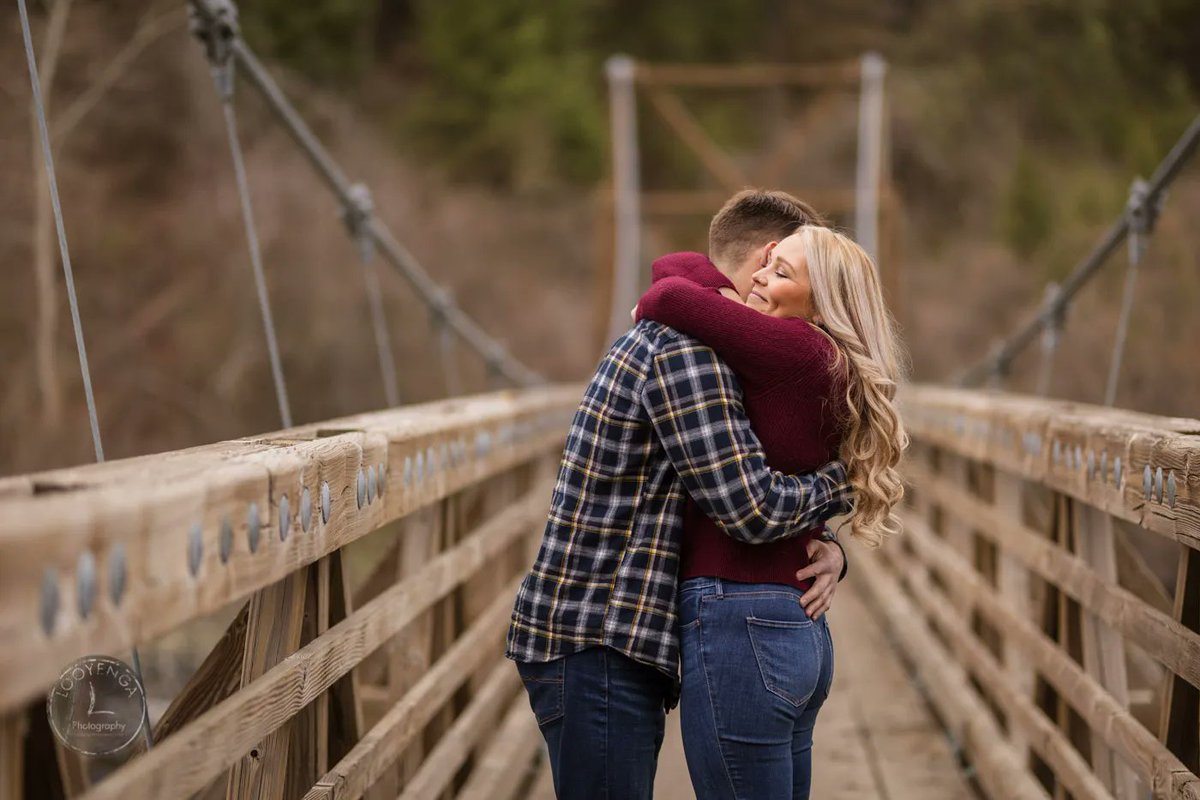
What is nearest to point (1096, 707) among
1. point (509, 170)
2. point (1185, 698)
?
point (1185, 698)

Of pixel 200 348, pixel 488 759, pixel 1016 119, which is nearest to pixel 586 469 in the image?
pixel 488 759

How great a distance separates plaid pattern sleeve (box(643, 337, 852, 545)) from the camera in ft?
5.82

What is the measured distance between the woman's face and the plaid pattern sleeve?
0.14 m

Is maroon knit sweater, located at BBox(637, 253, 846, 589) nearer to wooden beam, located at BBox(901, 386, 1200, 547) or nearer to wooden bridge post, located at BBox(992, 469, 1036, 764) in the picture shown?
wooden beam, located at BBox(901, 386, 1200, 547)

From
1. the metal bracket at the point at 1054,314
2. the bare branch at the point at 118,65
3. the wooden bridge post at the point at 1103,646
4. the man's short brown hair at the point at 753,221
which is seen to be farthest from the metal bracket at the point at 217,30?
the bare branch at the point at 118,65

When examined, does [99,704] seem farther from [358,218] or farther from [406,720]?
[358,218]

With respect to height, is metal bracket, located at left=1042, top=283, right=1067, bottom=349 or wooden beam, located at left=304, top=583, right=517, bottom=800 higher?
metal bracket, located at left=1042, top=283, right=1067, bottom=349

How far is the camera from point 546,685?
190 cm

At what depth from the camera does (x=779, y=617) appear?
183cm

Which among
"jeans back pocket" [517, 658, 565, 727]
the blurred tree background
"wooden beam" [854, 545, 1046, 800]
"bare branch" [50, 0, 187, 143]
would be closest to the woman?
"jeans back pocket" [517, 658, 565, 727]

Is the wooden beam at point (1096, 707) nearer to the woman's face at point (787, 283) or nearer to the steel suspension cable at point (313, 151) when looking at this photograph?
the woman's face at point (787, 283)

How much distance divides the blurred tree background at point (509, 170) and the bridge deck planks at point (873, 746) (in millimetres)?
7827

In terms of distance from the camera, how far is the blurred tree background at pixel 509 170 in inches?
531

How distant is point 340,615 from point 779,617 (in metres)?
0.64
